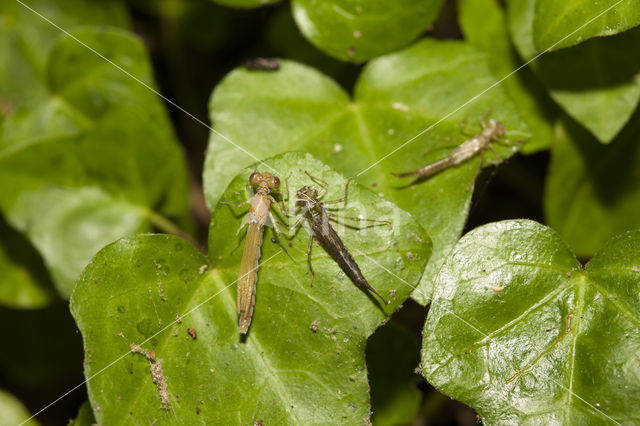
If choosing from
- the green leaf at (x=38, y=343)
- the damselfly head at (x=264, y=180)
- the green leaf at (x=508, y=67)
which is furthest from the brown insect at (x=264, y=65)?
the green leaf at (x=38, y=343)

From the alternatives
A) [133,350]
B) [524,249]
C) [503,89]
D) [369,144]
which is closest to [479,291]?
[524,249]

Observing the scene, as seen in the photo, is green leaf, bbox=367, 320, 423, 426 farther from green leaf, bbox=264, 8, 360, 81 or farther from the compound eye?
green leaf, bbox=264, 8, 360, 81

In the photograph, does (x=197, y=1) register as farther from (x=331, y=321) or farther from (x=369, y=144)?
(x=331, y=321)

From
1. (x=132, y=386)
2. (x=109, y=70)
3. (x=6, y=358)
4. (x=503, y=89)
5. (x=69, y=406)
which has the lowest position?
(x=69, y=406)

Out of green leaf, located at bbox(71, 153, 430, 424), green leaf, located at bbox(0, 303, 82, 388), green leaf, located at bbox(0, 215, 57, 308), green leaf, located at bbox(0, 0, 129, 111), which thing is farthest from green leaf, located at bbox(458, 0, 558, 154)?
green leaf, located at bbox(0, 303, 82, 388)

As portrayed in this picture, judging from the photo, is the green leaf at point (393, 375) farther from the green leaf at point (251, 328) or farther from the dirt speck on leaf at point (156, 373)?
the dirt speck on leaf at point (156, 373)

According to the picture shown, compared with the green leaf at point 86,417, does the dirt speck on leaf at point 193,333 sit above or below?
above

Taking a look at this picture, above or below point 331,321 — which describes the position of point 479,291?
above
